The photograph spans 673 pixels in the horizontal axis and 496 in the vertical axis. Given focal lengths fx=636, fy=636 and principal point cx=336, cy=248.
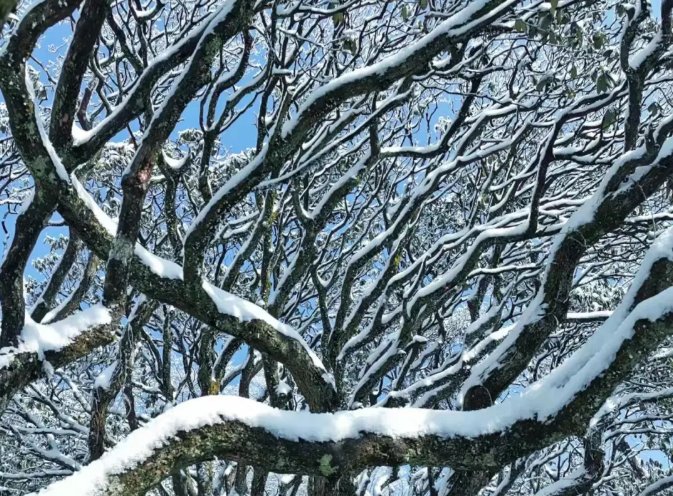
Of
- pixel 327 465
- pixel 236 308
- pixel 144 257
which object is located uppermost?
pixel 144 257

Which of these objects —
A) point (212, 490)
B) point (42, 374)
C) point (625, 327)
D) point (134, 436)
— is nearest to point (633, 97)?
point (625, 327)

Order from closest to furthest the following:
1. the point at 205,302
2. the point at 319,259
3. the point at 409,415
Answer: the point at 409,415, the point at 205,302, the point at 319,259

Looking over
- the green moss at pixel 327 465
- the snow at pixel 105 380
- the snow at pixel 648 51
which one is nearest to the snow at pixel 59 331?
the snow at pixel 105 380

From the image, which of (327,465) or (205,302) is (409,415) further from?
(205,302)

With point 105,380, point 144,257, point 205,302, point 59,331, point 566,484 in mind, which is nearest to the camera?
point 59,331

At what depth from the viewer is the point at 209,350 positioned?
5.28 m

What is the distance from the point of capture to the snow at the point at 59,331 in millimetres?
3100

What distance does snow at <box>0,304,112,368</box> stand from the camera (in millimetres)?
3100

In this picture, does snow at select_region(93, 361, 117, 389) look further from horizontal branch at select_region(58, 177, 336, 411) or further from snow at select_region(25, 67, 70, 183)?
snow at select_region(25, 67, 70, 183)

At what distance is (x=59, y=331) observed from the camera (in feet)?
10.4

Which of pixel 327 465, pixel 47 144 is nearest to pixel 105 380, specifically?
pixel 47 144

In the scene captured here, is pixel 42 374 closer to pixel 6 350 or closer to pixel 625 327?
pixel 6 350

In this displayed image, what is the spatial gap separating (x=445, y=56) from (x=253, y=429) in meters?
3.51

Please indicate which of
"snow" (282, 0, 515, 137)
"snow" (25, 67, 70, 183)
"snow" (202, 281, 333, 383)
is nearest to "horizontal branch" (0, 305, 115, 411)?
"snow" (202, 281, 333, 383)
